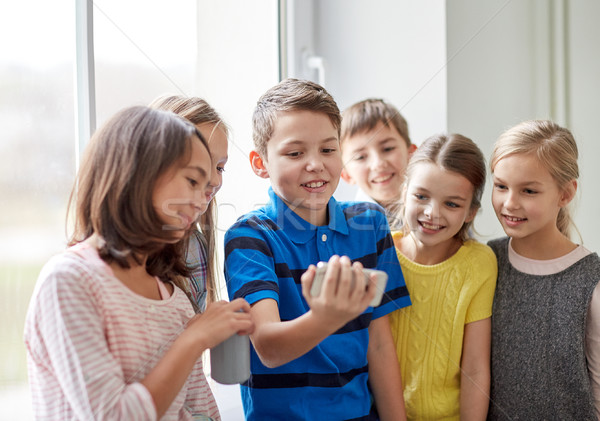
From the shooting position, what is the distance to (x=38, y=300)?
0.67 meters

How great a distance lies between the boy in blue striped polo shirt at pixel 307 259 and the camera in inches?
38.0

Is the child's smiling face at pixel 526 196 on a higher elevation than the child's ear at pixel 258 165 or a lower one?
lower

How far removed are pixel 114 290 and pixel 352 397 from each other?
0.50m

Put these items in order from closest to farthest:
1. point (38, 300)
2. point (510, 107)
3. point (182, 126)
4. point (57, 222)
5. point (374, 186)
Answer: point (38, 300)
point (182, 126)
point (57, 222)
point (374, 186)
point (510, 107)

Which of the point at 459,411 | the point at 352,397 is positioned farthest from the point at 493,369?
the point at 352,397

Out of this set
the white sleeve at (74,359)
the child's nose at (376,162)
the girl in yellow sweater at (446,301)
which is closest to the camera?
the white sleeve at (74,359)

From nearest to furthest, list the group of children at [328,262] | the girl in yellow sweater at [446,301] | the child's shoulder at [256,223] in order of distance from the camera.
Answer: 1. the group of children at [328,262]
2. the child's shoulder at [256,223]
3. the girl in yellow sweater at [446,301]

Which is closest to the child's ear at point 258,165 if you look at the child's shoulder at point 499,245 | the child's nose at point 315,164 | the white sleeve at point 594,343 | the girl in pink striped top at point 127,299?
the child's nose at point 315,164

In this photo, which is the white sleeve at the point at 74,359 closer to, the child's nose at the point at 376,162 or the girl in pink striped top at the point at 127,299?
the girl in pink striped top at the point at 127,299

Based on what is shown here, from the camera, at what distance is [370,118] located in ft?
4.74

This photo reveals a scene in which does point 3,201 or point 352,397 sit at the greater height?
point 3,201

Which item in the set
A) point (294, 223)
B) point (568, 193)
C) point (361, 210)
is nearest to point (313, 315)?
point (294, 223)

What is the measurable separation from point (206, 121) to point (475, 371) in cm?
70

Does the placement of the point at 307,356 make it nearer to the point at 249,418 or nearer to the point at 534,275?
the point at 249,418
